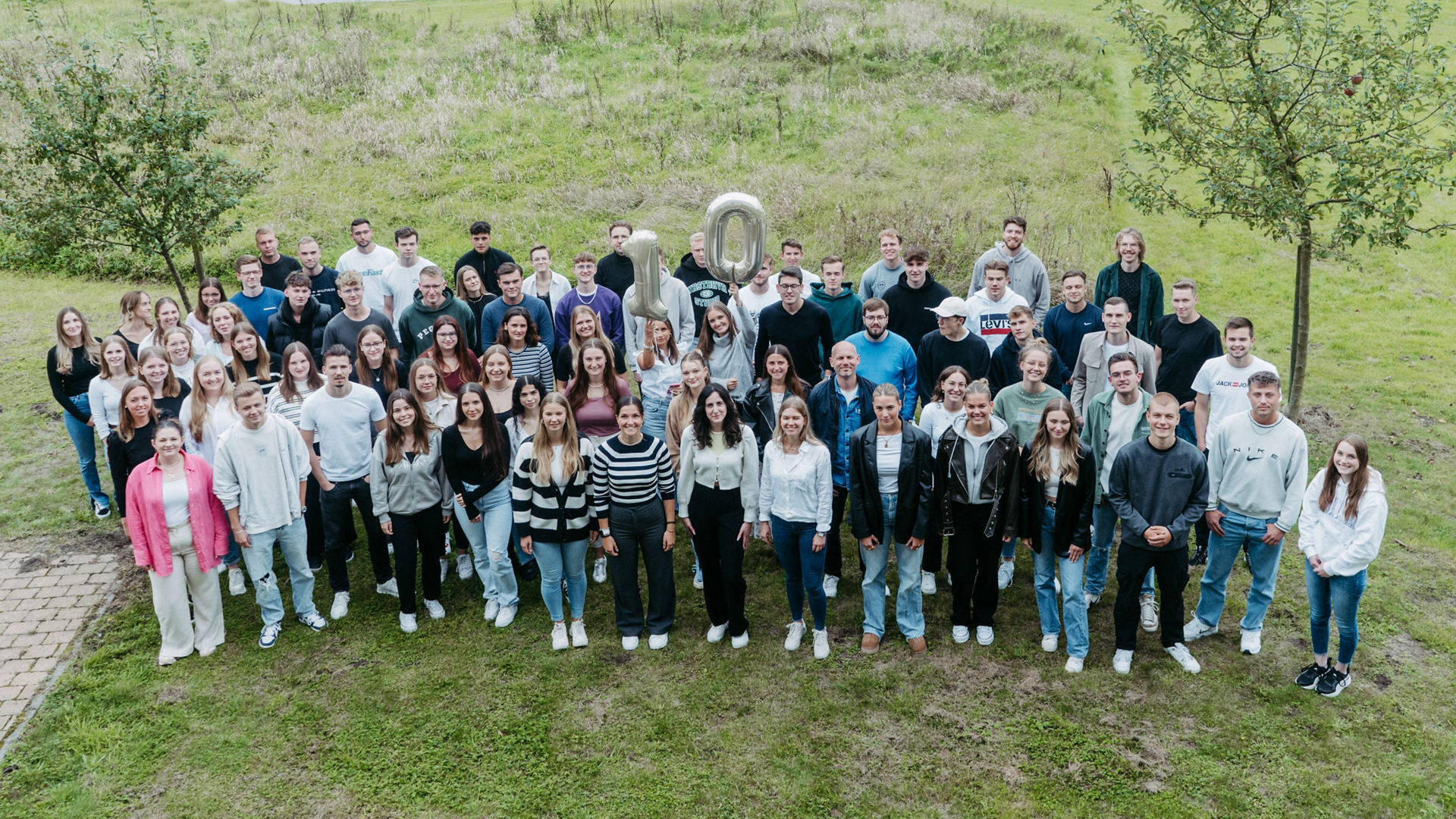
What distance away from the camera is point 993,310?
9625 mm

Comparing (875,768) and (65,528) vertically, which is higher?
(65,528)

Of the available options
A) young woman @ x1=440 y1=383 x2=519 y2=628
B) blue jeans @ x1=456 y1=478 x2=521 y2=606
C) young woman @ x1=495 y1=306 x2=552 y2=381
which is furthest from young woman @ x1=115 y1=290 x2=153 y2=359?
blue jeans @ x1=456 y1=478 x2=521 y2=606

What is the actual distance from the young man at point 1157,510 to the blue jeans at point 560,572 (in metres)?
4.02

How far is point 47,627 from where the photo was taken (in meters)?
8.29

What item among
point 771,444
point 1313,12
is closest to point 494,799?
point 771,444

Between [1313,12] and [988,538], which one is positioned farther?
[1313,12]

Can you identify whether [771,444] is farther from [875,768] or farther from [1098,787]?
[1098,787]

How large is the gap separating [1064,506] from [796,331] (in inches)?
117

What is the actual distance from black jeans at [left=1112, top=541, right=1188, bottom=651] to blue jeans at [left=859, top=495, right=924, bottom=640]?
1446 millimetres

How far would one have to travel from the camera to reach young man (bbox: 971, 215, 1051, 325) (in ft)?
33.7

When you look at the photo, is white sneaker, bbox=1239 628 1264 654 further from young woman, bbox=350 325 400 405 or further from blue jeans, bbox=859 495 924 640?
young woman, bbox=350 325 400 405

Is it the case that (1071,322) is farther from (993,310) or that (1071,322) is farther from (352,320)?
(352,320)

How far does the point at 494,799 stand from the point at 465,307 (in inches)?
207

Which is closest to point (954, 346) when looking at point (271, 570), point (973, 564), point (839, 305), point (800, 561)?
point (839, 305)
